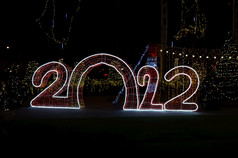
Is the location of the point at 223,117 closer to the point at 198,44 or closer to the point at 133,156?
the point at 133,156

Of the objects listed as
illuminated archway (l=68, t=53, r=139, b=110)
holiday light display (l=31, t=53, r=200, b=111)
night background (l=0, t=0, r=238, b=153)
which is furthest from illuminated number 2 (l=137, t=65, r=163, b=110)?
night background (l=0, t=0, r=238, b=153)

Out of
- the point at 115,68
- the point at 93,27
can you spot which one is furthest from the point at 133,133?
the point at 93,27

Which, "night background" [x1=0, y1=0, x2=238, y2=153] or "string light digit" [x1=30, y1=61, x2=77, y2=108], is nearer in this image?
"night background" [x1=0, y1=0, x2=238, y2=153]

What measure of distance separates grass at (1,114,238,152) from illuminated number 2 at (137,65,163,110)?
2.54 m

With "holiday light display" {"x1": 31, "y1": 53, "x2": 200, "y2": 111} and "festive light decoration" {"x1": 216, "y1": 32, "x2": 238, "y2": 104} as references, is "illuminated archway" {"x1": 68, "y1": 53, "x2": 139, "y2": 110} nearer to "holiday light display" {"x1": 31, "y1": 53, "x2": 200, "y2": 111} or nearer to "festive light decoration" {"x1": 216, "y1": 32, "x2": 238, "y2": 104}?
"holiday light display" {"x1": 31, "y1": 53, "x2": 200, "y2": 111}

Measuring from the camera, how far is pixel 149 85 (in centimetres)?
1389

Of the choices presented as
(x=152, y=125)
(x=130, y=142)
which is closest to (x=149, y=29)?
(x=152, y=125)

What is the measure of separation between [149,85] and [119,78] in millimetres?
11116

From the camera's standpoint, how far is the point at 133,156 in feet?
20.1

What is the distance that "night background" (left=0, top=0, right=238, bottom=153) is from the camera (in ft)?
25.5

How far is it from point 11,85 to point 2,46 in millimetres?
13068

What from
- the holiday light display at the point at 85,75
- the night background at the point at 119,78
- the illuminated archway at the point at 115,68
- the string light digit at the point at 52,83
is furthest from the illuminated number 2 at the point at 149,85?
the string light digit at the point at 52,83

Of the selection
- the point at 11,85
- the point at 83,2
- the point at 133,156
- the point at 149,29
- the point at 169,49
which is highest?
the point at 83,2

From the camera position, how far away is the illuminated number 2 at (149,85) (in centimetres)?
1370
